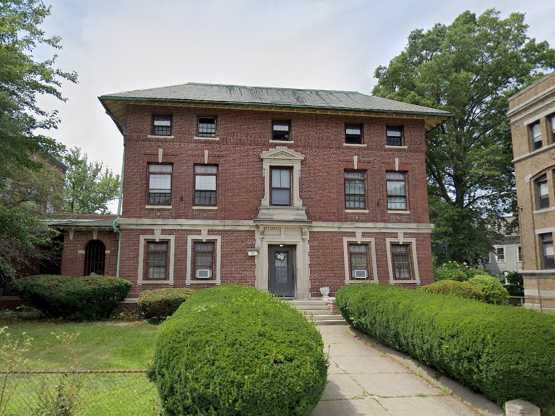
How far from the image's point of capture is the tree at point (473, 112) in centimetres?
2662

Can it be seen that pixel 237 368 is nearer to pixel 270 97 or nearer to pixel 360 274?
pixel 360 274

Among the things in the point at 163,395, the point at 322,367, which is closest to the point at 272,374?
the point at 322,367

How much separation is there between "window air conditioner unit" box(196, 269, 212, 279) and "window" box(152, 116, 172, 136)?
5.94 m

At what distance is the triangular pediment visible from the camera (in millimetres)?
17361

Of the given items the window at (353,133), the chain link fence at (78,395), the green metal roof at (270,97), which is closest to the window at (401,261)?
the window at (353,133)

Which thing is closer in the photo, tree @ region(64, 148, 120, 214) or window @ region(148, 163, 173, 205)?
window @ region(148, 163, 173, 205)

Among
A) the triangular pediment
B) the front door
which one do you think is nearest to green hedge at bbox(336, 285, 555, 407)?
the front door

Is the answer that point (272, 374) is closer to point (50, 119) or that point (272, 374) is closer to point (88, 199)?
point (50, 119)

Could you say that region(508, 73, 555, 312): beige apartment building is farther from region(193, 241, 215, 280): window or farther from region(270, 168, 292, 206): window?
region(193, 241, 215, 280): window

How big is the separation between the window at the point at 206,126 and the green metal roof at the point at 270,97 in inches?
35.3

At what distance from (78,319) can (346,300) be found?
9.13 meters

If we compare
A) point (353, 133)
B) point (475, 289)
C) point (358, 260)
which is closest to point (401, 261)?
point (358, 260)

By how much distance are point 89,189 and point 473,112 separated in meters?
33.6

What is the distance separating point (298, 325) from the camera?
4789mm
